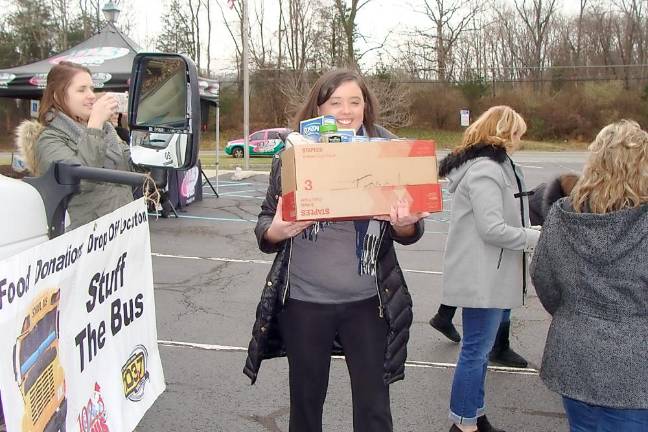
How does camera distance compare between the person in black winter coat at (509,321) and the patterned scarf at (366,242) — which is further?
the person in black winter coat at (509,321)

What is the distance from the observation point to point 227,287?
6512mm

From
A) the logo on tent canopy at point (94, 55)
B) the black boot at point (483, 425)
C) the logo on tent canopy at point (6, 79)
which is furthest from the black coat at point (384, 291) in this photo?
the logo on tent canopy at point (6, 79)

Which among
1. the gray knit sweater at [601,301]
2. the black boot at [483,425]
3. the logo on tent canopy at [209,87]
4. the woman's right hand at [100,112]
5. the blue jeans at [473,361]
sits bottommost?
the black boot at [483,425]

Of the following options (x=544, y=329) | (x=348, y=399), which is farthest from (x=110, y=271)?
(x=544, y=329)

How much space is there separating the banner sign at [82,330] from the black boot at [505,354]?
2925mm

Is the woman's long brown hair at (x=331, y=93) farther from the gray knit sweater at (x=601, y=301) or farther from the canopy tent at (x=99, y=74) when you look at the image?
the canopy tent at (x=99, y=74)

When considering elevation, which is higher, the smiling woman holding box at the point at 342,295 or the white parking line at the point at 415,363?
the smiling woman holding box at the point at 342,295

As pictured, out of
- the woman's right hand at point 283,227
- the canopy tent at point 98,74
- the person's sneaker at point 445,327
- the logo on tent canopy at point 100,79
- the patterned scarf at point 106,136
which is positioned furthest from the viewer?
the canopy tent at point 98,74

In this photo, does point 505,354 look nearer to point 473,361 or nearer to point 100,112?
point 473,361

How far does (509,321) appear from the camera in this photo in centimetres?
454

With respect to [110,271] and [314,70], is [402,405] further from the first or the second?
[314,70]

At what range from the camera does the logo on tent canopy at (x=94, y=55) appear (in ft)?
36.7

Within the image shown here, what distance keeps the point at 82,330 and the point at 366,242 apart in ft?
3.66


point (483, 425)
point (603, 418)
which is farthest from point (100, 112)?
point (483, 425)
